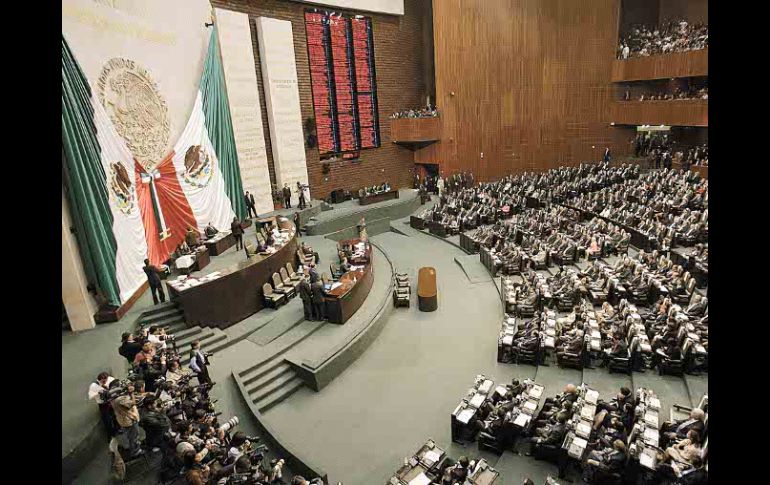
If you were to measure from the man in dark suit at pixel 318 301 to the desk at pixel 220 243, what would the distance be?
3873 millimetres

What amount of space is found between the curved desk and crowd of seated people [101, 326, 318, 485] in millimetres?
2370

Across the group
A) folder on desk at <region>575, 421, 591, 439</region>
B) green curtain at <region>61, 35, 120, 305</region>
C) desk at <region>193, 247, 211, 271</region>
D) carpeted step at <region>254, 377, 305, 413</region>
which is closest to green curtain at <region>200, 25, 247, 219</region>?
desk at <region>193, 247, 211, 271</region>

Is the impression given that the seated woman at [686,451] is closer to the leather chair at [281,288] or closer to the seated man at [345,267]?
the seated man at [345,267]

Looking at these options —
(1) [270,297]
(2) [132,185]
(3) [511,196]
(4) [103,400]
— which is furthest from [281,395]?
(3) [511,196]

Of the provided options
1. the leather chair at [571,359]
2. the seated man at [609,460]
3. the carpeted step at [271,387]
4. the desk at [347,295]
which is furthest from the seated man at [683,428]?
the desk at [347,295]

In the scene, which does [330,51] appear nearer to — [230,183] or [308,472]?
[230,183]

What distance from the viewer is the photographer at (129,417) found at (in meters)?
5.44

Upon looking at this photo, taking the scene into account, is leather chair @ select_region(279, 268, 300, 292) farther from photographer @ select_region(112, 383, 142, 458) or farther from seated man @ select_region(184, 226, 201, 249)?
photographer @ select_region(112, 383, 142, 458)

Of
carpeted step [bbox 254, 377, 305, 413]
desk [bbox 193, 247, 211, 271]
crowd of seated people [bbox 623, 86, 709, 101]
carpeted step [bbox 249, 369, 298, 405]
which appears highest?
crowd of seated people [bbox 623, 86, 709, 101]

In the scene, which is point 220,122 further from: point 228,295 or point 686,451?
point 686,451

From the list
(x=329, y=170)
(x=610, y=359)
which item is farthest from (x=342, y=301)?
(x=329, y=170)

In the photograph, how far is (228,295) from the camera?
9617 mm

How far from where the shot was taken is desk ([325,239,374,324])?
9672 mm
